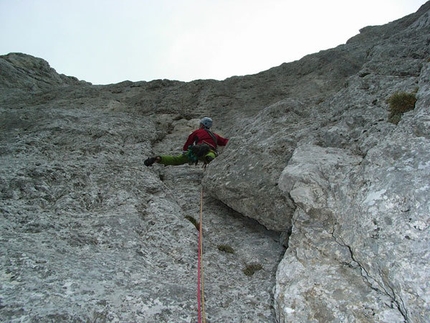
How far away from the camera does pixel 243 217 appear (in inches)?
361

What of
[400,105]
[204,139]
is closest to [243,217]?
[204,139]

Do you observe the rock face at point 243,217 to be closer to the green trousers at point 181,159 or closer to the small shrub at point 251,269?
the small shrub at point 251,269

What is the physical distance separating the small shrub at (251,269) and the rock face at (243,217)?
0.03 meters

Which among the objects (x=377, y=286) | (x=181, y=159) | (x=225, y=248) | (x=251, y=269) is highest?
(x=181, y=159)

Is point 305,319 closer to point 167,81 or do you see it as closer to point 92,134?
point 92,134

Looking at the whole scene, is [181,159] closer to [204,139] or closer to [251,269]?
[204,139]

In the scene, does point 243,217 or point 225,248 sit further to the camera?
point 243,217

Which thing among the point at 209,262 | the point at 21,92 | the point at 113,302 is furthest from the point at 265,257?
the point at 21,92

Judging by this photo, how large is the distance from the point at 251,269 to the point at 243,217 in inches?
88.8

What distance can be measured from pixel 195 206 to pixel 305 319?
17.9 feet

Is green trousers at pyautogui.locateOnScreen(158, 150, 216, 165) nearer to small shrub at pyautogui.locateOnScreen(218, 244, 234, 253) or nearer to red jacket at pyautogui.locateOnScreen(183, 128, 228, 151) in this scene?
red jacket at pyautogui.locateOnScreen(183, 128, 228, 151)

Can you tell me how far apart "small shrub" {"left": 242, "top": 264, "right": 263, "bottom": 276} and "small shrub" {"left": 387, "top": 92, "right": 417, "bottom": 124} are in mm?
4533

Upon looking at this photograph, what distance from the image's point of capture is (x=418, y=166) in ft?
16.9

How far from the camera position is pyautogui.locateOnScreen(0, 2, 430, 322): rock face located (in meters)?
4.81
